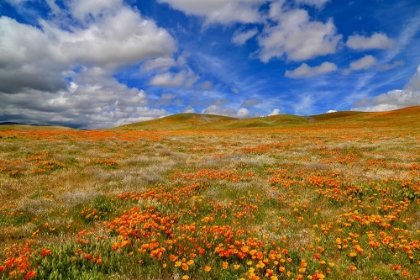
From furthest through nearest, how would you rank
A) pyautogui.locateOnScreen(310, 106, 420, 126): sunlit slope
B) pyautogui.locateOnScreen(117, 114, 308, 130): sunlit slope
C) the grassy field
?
pyautogui.locateOnScreen(117, 114, 308, 130): sunlit slope, pyautogui.locateOnScreen(310, 106, 420, 126): sunlit slope, the grassy field

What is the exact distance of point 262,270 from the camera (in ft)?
15.9

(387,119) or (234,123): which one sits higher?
(387,119)

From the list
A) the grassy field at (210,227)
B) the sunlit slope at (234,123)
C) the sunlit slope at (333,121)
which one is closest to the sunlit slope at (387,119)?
the sunlit slope at (333,121)

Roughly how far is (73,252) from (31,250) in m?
0.96

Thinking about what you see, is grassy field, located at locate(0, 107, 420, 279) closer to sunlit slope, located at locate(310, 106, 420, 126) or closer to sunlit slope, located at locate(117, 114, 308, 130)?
sunlit slope, located at locate(310, 106, 420, 126)

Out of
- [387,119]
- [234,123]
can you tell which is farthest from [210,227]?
[234,123]

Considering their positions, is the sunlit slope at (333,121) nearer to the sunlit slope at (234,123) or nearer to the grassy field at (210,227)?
the sunlit slope at (234,123)

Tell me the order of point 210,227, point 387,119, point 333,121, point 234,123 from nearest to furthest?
1. point 210,227
2. point 387,119
3. point 333,121
4. point 234,123

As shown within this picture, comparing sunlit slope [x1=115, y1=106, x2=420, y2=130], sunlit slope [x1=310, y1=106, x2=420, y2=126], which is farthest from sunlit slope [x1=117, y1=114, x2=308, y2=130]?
sunlit slope [x1=310, y1=106, x2=420, y2=126]

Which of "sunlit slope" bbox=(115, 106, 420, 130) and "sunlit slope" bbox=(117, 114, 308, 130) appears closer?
"sunlit slope" bbox=(115, 106, 420, 130)

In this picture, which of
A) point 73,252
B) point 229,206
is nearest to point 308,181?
point 229,206

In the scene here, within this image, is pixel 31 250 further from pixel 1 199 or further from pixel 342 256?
pixel 342 256

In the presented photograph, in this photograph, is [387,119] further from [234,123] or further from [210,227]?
[210,227]

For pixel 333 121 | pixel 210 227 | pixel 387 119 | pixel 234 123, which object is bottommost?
pixel 210 227
